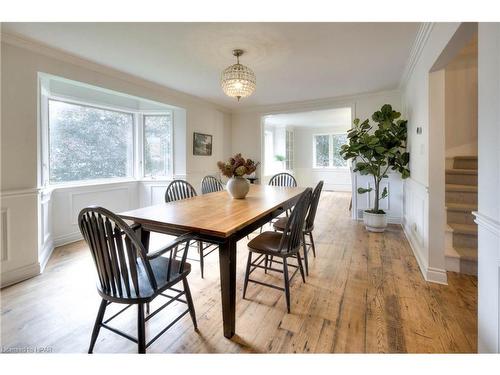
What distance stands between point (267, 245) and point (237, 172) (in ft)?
2.55

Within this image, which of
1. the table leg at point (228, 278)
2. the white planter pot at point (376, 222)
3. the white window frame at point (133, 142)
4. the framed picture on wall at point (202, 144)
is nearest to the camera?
the table leg at point (228, 278)

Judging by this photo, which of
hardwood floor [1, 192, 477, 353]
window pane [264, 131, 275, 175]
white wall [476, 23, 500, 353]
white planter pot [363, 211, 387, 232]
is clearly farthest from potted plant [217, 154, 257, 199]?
window pane [264, 131, 275, 175]

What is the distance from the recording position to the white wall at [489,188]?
1142 millimetres

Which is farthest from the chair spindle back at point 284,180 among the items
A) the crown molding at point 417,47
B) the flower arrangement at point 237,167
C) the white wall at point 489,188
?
the white wall at point 489,188

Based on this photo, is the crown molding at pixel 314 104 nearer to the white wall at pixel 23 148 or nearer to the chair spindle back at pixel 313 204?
the chair spindle back at pixel 313 204

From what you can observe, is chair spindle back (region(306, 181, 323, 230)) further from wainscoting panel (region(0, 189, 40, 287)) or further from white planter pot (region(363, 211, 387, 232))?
wainscoting panel (region(0, 189, 40, 287))

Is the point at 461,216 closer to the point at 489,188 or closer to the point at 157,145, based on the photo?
the point at 489,188

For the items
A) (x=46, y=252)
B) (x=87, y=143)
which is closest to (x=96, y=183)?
(x=87, y=143)

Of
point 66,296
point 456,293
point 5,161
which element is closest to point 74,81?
point 5,161

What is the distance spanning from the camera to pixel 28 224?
Result: 2.49m

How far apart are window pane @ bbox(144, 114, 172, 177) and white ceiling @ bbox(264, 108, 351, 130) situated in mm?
3101

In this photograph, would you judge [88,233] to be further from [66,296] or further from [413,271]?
[413,271]

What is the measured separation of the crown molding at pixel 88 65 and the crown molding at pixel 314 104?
139cm
